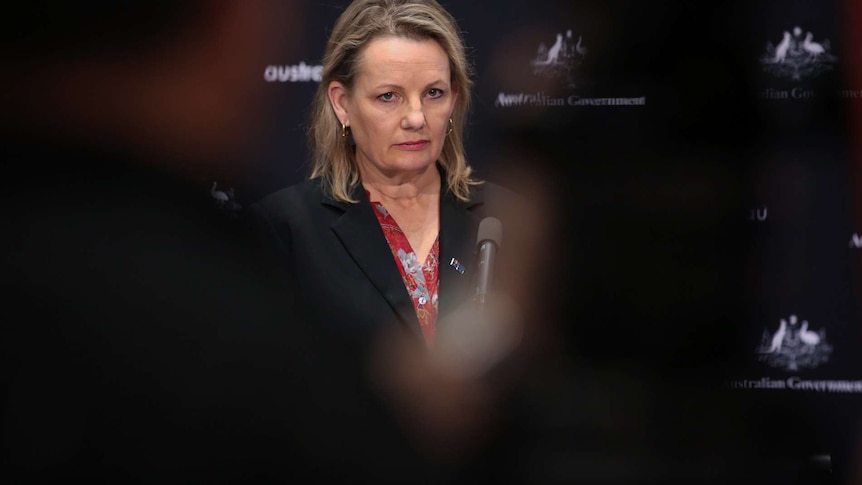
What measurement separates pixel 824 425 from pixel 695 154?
0.42 meters

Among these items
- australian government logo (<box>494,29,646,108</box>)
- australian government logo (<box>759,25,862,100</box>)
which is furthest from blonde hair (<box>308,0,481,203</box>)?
australian government logo (<box>759,25,862,100</box>)

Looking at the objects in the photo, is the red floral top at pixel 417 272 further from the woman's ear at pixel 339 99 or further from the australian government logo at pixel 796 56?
the australian government logo at pixel 796 56

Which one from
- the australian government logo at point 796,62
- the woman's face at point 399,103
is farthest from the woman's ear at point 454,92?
the australian government logo at point 796,62

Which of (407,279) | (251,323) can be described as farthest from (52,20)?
(407,279)

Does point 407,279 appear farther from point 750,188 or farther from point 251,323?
point 750,188

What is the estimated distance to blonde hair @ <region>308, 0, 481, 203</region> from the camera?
45.1 inches

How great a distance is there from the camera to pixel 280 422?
1216 millimetres

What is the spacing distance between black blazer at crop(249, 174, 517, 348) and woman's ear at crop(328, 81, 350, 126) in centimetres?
10

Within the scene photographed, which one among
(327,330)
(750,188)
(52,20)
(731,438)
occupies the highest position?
(52,20)

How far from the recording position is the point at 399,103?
3.77ft

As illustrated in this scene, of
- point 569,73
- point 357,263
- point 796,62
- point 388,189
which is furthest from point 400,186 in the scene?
point 796,62

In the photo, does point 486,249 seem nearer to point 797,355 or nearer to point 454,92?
point 454,92

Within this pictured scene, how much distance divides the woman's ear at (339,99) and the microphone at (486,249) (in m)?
0.22

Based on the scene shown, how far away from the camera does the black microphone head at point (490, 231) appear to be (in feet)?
3.80
